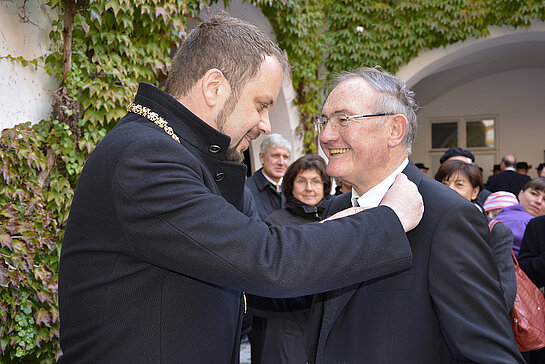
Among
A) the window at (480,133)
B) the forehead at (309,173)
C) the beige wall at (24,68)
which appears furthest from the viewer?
the window at (480,133)

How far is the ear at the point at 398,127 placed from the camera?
1.92 m

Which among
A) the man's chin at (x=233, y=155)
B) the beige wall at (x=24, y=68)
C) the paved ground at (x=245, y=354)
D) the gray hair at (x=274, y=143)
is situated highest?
the beige wall at (x=24, y=68)

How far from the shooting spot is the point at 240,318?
1.54 m

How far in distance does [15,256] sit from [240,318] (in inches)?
84.2

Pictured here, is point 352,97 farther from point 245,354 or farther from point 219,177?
point 245,354

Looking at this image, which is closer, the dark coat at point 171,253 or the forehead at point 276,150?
the dark coat at point 171,253

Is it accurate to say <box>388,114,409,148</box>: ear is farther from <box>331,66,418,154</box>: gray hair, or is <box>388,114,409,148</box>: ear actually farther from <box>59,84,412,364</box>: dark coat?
<box>59,84,412,364</box>: dark coat

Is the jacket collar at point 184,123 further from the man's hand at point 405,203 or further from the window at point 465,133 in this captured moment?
the window at point 465,133

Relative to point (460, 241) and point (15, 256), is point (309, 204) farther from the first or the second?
point (460, 241)

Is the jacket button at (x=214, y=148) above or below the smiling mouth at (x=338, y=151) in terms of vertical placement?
above

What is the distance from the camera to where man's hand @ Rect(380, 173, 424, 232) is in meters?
1.37

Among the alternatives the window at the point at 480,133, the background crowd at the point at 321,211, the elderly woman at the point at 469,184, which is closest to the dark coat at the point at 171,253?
the background crowd at the point at 321,211

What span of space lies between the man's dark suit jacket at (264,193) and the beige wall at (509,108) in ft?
31.9

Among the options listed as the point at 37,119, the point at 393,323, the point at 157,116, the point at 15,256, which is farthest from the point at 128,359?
the point at 37,119
